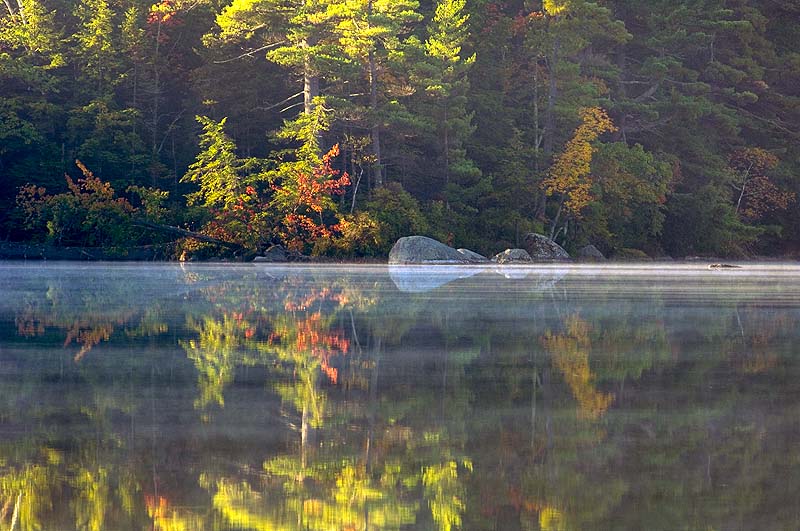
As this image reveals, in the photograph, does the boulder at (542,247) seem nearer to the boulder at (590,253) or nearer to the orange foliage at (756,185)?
the boulder at (590,253)

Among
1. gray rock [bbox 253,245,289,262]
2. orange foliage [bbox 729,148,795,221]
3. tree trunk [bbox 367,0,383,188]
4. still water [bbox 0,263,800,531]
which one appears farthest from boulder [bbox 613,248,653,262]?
still water [bbox 0,263,800,531]

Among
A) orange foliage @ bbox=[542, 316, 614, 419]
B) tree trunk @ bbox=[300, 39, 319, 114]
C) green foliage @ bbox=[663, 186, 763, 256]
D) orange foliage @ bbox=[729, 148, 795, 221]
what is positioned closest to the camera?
orange foliage @ bbox=[542, 316, 614, 419]

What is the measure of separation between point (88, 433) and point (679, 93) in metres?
43.7

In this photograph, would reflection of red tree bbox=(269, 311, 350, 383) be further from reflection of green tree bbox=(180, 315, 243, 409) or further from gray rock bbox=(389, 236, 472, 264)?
gray rock bbox=(389, 236, 472, 264)

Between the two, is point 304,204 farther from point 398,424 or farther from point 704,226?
point 398,424

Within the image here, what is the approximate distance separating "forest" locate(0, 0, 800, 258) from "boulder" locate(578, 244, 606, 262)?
569mm

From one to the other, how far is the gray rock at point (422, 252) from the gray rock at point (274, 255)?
320 centimetres

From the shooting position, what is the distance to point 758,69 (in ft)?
159

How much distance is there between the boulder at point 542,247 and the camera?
1540 inches

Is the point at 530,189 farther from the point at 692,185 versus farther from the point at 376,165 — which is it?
the point at 692,185

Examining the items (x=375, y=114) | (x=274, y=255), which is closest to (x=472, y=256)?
(x=375, y=114)

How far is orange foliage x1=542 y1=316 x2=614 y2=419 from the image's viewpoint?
5.67 meters

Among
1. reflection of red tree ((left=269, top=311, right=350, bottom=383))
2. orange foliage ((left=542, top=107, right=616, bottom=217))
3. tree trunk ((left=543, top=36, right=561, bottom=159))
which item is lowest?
reflection of red tree ((left=269, top=311, right=350, bottom=383))

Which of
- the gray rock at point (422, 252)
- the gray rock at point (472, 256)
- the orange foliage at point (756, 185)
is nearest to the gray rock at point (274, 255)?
the gray rock at point (422, 252)
